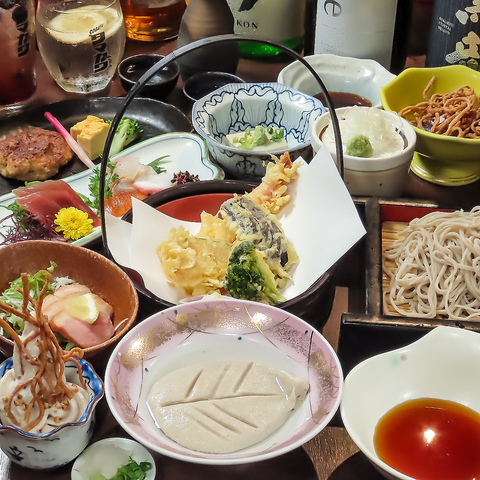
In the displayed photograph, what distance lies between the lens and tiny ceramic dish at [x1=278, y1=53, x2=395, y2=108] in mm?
2186

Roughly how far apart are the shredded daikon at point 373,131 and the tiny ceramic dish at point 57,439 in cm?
100

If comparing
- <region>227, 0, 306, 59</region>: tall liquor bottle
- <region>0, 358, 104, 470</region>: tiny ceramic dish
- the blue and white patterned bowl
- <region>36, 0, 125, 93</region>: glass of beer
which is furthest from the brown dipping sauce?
<region>0, 358, 104, 470</region>: tiny ceramic dish

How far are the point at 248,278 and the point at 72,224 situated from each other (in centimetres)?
63

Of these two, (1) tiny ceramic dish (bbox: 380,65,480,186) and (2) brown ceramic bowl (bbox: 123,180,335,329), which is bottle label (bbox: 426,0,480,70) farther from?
(2) brown ceramic bowl (bbox: 123,180,335,329)

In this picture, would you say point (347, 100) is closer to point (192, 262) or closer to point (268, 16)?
point (268, 16)

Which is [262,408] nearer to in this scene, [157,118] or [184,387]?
[184,387]

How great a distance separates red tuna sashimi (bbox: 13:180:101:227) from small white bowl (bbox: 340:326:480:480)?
0.96m

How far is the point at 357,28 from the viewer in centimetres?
228

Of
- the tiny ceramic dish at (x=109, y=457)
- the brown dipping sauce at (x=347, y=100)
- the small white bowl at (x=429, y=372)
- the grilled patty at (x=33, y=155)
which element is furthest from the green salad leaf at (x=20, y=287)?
the brown dipping sauce at (x=347, y=100)

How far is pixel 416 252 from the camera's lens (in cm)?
149

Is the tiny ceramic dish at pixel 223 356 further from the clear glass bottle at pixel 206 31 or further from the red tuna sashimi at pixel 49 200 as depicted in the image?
the clear glass bottle at pixel 206 31

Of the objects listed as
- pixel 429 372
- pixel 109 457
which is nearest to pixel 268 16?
pixel 429 372

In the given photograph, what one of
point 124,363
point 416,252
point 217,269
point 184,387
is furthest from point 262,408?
point 416,252

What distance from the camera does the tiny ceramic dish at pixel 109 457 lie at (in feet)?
3.40
